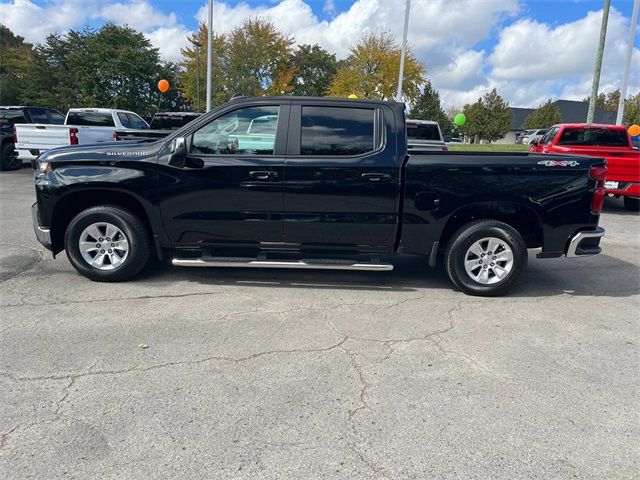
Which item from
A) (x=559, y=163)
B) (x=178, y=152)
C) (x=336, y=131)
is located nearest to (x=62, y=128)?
(x=178, y=152)

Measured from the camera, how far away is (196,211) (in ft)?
15.9

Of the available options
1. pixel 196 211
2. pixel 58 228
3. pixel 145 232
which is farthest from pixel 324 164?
pixel 58 228

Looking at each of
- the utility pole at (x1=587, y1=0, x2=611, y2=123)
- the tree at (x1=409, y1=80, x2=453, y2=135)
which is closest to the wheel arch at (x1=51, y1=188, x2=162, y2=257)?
the utility pole at (x1=587, y1=0, x2=611, y2=123)

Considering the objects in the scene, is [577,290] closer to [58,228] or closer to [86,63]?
[58,228]

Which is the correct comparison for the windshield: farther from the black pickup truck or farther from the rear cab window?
the black pickup truck

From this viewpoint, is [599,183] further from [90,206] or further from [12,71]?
[12,71]

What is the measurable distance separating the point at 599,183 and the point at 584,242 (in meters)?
0.64

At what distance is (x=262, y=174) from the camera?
4738 millimetres

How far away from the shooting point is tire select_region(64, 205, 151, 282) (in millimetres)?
4902

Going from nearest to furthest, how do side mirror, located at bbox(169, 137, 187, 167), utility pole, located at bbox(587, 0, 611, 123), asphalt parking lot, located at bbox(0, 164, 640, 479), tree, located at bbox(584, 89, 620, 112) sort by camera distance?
asphalt parking lot, located at bbox(0, 164, 640, 479) → side mirror, located at bbox(169, 137, 187, 167) → utility pole, located at bbox(587, 0, 611, 123) → tree, located at bbox(584, 89, 620, 112)

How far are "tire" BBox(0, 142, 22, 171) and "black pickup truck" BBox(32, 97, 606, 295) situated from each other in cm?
1240

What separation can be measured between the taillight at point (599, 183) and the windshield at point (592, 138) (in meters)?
7.19

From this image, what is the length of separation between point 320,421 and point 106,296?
9.53 feet

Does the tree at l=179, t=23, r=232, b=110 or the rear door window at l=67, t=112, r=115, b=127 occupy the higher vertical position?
the tree at l=179, t=23, r=232, b=110
